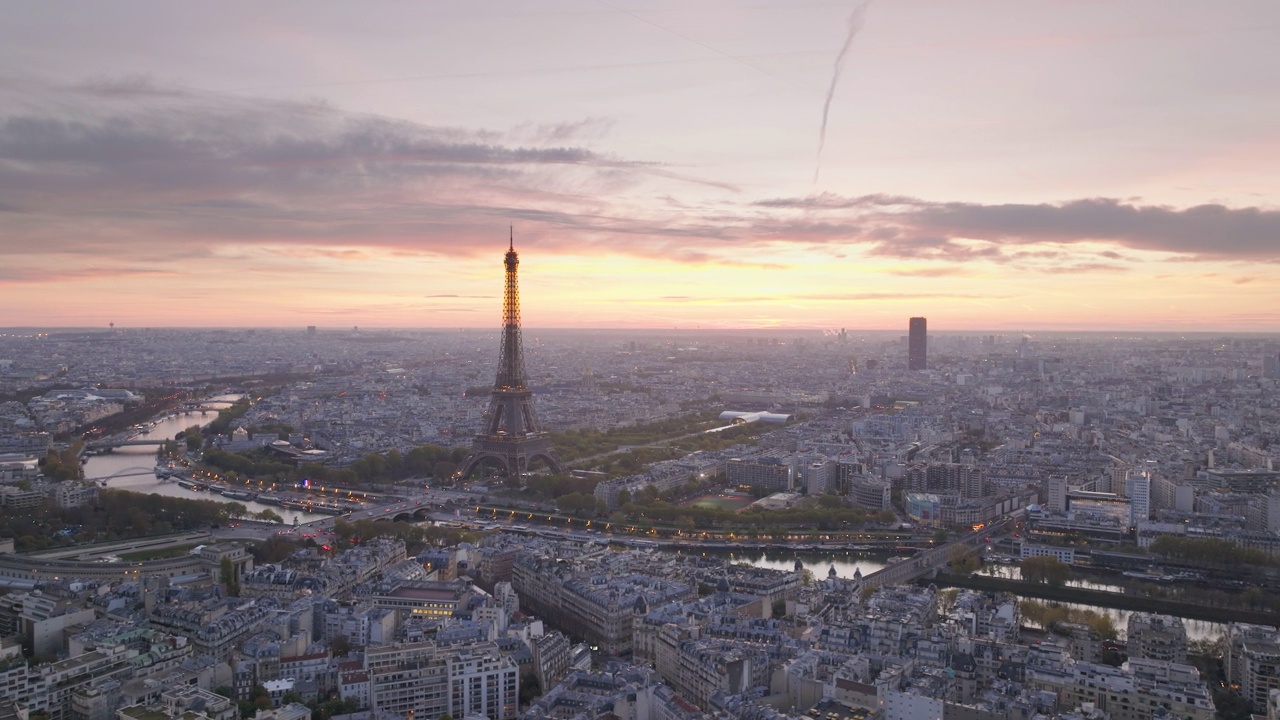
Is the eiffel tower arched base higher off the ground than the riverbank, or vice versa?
the eiffel tower arched base

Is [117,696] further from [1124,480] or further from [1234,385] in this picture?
[1234,385]

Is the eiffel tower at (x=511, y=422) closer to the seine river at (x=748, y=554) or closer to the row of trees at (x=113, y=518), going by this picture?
the seine river at (x=748, y=554)

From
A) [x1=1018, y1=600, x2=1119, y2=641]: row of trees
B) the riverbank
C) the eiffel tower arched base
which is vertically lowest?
the riverbank

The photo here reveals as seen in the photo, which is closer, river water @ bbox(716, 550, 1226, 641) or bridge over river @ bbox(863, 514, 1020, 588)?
bridge over river @ bbox(863, 514, 1020, 588)

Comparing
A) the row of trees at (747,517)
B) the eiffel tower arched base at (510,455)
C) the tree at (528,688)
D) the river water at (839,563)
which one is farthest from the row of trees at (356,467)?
the tree at (528,688)

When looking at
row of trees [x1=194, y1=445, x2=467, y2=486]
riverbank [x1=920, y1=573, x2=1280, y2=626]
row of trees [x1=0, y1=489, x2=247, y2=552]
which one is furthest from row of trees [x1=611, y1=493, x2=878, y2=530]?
row of trees [x1=0, y1=489, x2=247, y2=552]

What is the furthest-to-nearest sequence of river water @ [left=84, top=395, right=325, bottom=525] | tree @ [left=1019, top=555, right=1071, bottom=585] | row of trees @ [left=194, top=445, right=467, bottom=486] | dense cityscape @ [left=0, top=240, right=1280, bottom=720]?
1. row of trees @ [left=194, top=445, right=467, bottom=486]
2. river water @ [left=84, top=395, right=325, bottom=525]
3. tree @ [left=1019, top=555, right=1071, bottom=585]
4. dense cityscape @ [left=0, top=240, right=1280, bottom=720]

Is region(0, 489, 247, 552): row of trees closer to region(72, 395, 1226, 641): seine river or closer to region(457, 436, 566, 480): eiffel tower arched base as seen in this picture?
region(72, 395, 1226, 641): seine river

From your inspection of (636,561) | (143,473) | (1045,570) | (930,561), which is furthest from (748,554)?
(143,473)
